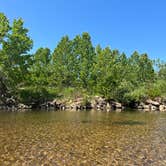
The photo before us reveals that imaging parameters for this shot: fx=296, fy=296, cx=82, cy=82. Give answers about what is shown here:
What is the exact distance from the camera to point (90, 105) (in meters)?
60.9

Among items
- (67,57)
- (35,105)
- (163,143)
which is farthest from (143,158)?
(67,57)

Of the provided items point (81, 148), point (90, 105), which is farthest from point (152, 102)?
point (81, 148)

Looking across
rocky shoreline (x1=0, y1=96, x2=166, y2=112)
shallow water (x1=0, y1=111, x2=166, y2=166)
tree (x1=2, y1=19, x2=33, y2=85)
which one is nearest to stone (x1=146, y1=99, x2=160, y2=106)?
rocky shoreline (x1=0, y1=96, x2=166, y2=112)

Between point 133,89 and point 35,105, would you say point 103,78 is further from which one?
point 35,105

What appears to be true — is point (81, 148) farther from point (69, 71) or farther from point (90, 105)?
point (69, 71)

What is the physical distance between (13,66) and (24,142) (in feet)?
119

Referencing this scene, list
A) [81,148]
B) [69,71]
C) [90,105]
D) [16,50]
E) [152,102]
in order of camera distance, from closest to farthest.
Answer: [81,148], [16,50], [90,105], [152,102], [69,71]

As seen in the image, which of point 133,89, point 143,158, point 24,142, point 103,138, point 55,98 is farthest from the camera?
point 133,89

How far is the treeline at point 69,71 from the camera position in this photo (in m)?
Answer: 51.8

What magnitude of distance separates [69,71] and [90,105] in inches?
647

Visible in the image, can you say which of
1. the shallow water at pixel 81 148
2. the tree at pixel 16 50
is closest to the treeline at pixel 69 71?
the tree at pixel 16 50

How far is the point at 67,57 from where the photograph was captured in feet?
248

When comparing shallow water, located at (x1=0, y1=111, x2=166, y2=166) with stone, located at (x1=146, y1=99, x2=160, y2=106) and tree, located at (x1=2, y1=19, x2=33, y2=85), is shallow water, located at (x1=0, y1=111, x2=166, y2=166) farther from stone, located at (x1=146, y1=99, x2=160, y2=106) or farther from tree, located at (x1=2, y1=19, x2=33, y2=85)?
stone, located at (x1=146, y1=99, x2=160, y2=106)

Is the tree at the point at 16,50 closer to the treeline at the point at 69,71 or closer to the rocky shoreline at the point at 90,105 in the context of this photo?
the treeline at the point at 69,71
